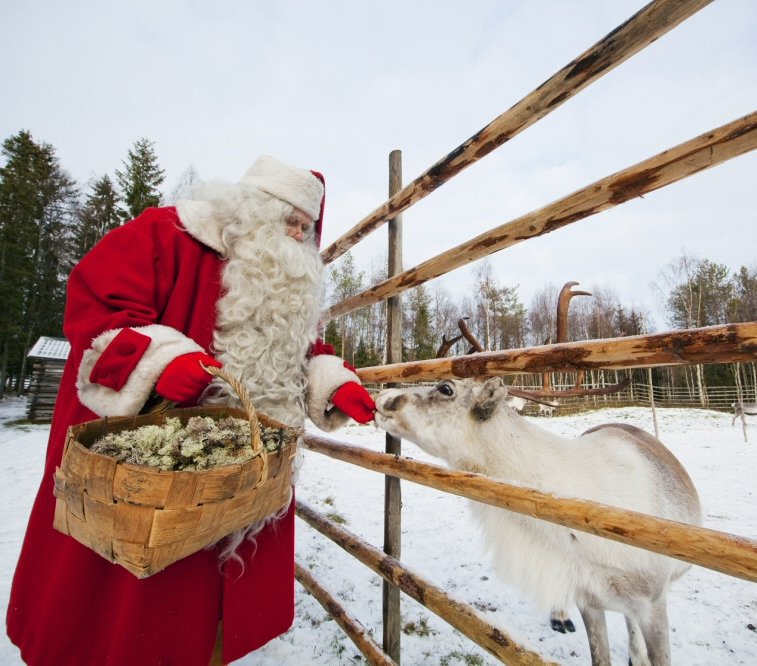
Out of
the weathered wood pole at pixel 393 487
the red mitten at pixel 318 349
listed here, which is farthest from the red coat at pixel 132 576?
the weathered wood pole at pixel 393 487

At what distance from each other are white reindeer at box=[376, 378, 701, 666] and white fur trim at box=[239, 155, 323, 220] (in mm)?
1253

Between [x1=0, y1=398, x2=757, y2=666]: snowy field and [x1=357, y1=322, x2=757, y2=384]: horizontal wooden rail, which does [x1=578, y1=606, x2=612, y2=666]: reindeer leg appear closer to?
[x1=0, y1=398, x2=757, y2=666]: snowy field

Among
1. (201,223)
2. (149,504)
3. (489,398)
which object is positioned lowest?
(149,504)

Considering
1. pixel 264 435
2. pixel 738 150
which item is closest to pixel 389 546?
pixel 264 435

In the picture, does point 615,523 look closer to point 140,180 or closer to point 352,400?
point 352,400

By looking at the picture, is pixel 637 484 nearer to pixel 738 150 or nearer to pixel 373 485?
pixel 738 150

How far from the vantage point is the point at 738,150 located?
1012 millimetres

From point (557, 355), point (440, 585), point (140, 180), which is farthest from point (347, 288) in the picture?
point (557, 355)

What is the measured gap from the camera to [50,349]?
15.5 metres

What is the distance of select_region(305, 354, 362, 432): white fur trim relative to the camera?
1.74 m

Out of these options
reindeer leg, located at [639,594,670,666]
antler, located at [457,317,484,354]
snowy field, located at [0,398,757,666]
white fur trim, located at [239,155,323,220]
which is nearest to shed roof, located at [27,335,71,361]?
snowy field, located at [0,398,757,666]

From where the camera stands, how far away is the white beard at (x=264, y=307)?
5.08 feet

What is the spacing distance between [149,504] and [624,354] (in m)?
1.39

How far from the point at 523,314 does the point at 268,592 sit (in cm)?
2517
